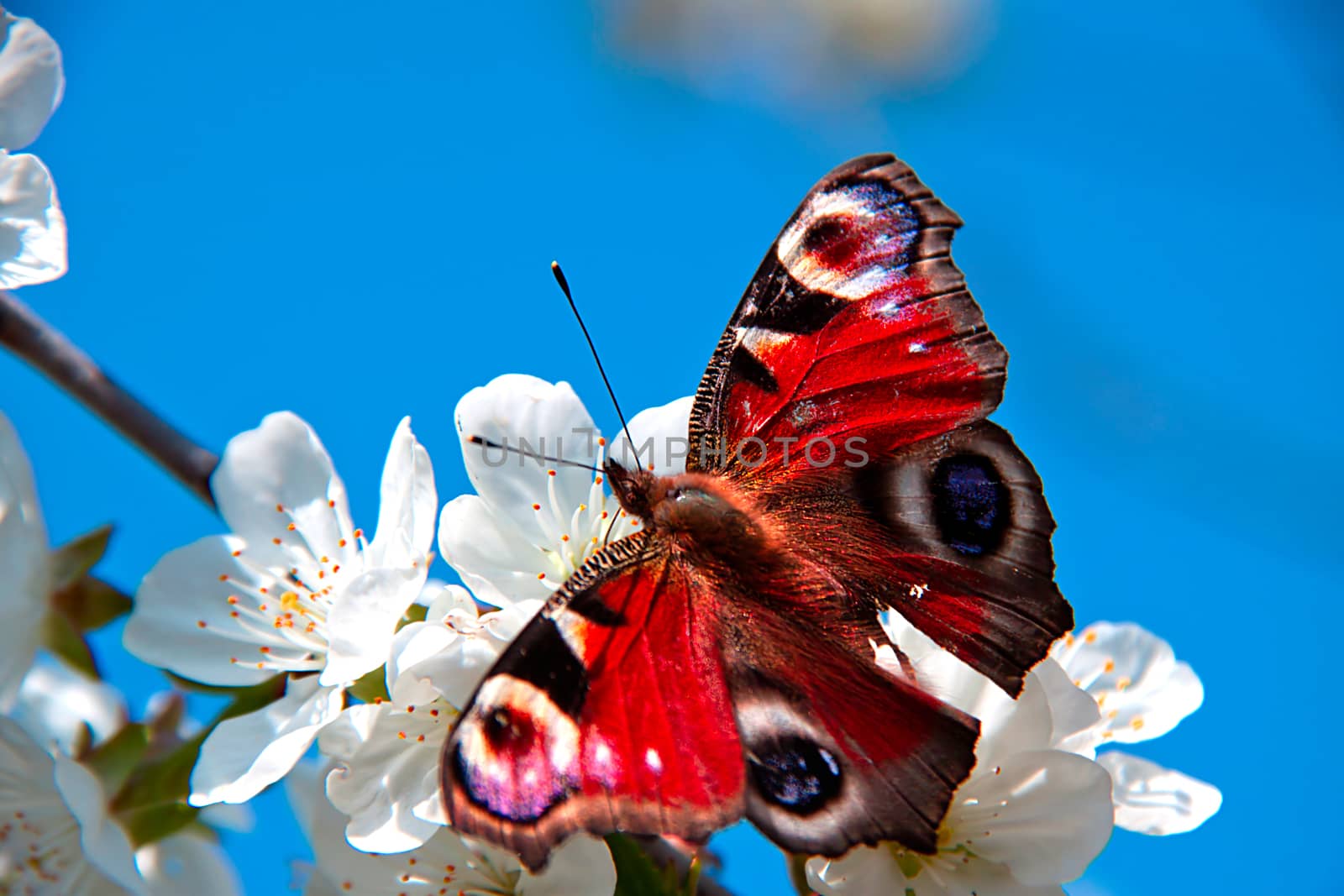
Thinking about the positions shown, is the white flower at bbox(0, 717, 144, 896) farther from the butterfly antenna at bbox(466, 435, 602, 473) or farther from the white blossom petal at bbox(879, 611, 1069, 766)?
the white blossom petal at bbox(879, 611, 1069, 766)

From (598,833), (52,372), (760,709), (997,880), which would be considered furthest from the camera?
(52,372)

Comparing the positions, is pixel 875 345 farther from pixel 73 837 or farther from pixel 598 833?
pixel 73 837

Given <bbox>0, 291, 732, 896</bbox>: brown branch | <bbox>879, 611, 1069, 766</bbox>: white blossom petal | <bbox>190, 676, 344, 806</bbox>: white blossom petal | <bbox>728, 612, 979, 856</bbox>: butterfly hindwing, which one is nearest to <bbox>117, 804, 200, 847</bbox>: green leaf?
<bbox>190, 676, 344, 806</bbox>: white blossom petal

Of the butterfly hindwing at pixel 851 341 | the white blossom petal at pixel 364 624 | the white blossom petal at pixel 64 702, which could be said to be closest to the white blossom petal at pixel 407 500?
the white blossom petal at pixel 364 624

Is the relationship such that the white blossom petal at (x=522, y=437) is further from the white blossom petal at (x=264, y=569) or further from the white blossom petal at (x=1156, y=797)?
the white blossom petal at (x=1156, y=797)

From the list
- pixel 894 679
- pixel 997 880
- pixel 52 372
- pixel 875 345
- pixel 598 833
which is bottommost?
pixel 598 833

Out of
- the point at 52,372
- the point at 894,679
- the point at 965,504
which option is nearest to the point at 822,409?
the point at 965,504

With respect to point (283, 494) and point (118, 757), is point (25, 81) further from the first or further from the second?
point (118, 757)
